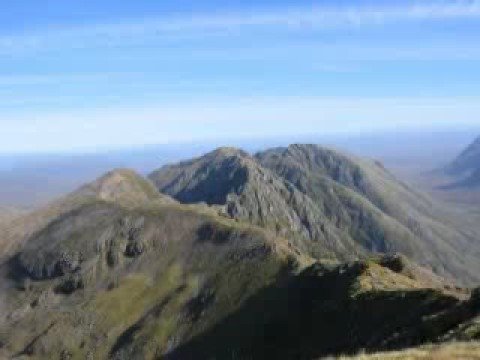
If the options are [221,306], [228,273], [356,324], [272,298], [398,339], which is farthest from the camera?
[228,273]

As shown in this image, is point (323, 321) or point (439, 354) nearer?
point (439, 354)

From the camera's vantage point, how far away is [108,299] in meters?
199

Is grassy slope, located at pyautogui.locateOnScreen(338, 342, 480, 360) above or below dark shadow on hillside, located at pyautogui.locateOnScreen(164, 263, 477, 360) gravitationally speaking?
above

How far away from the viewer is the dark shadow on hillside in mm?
75656

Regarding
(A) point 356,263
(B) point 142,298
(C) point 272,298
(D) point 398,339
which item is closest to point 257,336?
(C) point 272,298

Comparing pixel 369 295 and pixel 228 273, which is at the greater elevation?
pixel 369 295

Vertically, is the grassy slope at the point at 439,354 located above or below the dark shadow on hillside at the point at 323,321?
above

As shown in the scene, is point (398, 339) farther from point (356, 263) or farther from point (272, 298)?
point (272, 298)

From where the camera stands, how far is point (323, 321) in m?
119

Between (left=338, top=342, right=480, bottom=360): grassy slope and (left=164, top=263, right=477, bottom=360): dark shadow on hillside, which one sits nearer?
(left=338, top=342, right=480, bottom=360): grassy slope

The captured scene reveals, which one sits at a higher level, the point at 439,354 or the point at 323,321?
the point at 439,354

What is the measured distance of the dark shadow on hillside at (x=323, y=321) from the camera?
75.7 metres

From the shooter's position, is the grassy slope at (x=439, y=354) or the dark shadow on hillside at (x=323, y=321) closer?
the grassy slope at (x=439, y=354)

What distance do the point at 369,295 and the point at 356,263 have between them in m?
18.8
